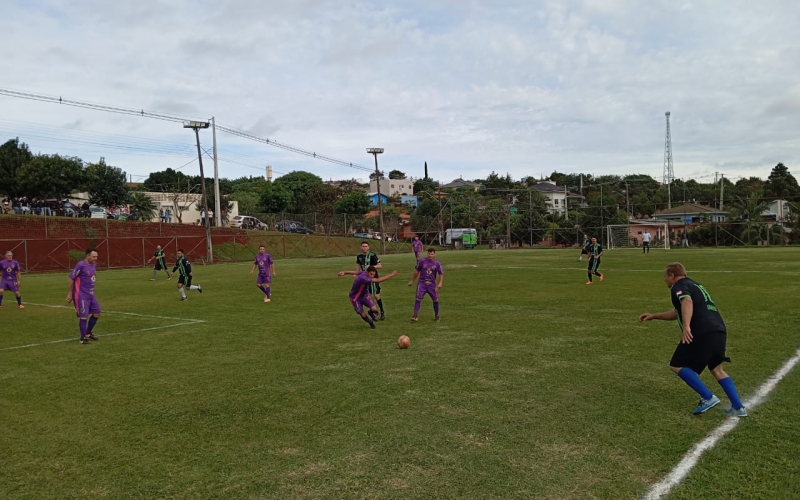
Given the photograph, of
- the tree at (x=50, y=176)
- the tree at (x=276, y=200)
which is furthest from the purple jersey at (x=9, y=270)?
the tree at (x=276, y=200)

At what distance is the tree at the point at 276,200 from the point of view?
91.8 m

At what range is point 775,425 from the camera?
20.7 ft

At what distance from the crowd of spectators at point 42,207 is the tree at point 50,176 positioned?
3.78ft

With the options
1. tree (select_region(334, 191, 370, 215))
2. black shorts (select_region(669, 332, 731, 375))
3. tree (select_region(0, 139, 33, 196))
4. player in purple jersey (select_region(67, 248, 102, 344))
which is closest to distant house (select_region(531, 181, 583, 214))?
tree (select_region(334, 191, 370, 215))

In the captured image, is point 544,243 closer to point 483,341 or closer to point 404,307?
point 404,307

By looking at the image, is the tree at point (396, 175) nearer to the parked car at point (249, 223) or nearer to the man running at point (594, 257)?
the parked car at point (249, 223)

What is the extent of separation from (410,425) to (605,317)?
361 inches

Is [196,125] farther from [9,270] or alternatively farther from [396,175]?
[396,175]

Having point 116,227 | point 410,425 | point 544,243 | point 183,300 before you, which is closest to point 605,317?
point 410,425

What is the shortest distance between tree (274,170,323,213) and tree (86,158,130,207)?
2707cm

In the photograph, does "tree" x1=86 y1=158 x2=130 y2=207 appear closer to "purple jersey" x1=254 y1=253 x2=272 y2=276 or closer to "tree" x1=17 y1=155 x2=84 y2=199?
"tree" x1=17 y1=155 x2=84 y2=199

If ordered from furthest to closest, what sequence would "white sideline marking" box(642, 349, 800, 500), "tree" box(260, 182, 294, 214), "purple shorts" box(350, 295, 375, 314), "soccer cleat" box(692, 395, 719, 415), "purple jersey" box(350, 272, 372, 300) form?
1. "tree" box(260, 182, 294, 214)
2. "purple shorts" box(350, 295, 375, 314)
3. "purple jersey" box(350, 272, 372, 300)
4. "soccer cleat" box(692, 395, 719, 415)
5. "white sideline marking" box(642, 349, 800, 500)

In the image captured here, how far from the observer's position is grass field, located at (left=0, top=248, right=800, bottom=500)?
16.8 ft

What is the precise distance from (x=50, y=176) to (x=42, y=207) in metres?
4.72
